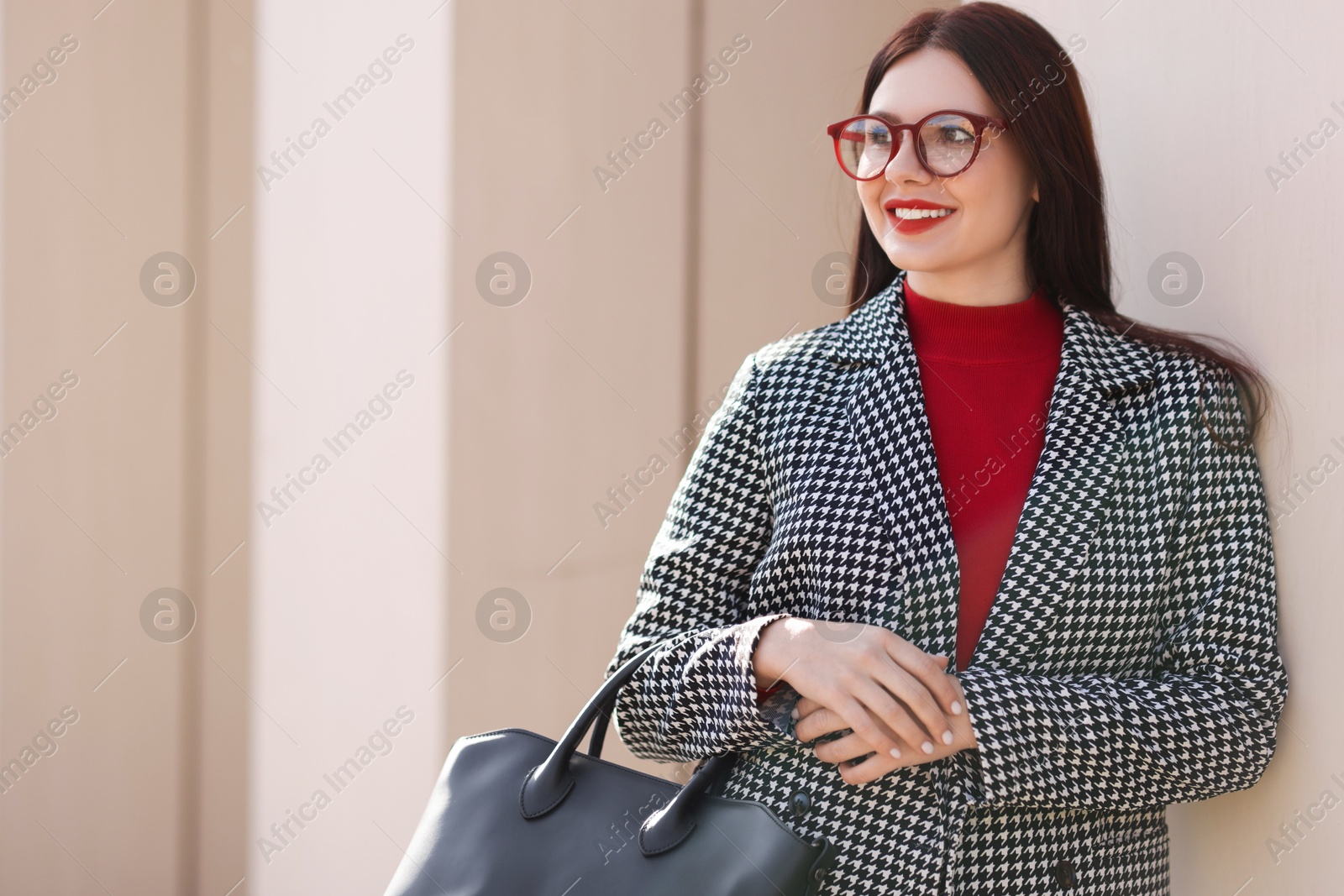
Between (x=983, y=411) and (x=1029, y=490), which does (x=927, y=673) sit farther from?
(x=983, y=411)

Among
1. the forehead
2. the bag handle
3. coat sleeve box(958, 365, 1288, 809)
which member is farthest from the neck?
the bag handle

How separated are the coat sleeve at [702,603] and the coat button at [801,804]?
7cm

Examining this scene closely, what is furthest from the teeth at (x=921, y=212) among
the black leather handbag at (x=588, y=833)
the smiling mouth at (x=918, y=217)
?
the black leather handbag at (x=588, y=833)

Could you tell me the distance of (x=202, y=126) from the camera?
Answer: 9.77 feet

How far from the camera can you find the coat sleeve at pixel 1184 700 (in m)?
1.34

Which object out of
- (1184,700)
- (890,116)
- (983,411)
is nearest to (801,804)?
(1184,700)

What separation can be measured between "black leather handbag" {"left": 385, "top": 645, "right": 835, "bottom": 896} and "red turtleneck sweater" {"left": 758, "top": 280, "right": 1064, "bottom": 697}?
0.20 meters

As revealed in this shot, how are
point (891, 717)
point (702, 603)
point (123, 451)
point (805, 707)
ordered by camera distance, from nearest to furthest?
point (891, 717) < point (805, 707) < point (702, 603) < point (123, 451)

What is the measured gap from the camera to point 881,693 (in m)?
1.33

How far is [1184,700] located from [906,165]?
0.76 metres

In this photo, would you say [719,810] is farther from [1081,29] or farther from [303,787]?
[303,787]

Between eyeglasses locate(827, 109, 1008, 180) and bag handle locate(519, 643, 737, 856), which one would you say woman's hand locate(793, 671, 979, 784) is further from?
eyeglasses locate(827, 109, 1008, 180)

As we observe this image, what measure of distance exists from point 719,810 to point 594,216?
1625mm

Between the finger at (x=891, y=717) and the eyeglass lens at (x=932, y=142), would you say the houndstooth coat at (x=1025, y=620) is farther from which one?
the eyeglass lens at (x=932, y=142)
